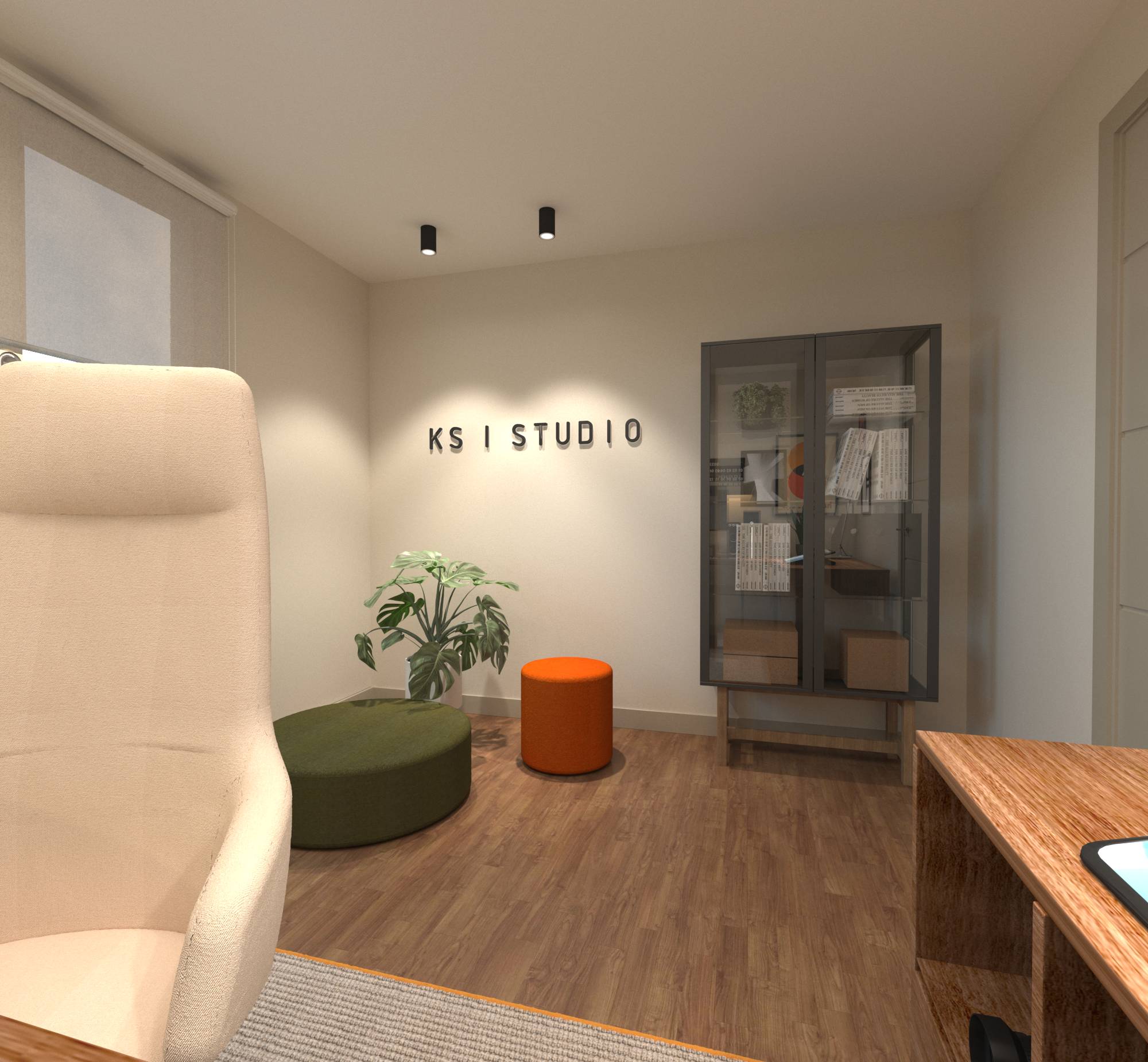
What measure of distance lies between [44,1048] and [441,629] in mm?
2888

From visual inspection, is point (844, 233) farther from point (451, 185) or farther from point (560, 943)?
point (560, 943)

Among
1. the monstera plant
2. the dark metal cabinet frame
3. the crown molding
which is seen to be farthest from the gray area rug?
the crown molding

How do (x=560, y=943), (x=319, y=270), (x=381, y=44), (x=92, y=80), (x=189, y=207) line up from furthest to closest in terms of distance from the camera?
(x=319, y=270) → (x=189, y=207) → (x=92, y=80) → (x=381, y=44) → (x=560, y=943)

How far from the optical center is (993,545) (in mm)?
2674

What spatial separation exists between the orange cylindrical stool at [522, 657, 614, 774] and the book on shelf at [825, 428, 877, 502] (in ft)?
4.32

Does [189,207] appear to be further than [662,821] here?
Yes

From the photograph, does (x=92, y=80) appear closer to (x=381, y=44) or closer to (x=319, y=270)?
(x=381, y=44)

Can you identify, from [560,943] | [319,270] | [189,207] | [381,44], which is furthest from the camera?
[319,270]

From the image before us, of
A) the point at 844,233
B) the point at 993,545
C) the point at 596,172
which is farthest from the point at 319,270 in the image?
the point at 993,545

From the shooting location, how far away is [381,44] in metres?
1.95

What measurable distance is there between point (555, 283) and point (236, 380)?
2800 millimetres

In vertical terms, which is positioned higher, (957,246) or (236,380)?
(957,246)

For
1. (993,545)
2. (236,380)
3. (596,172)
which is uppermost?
(596,172)

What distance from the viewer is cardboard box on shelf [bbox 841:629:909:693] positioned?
2.72 meters
